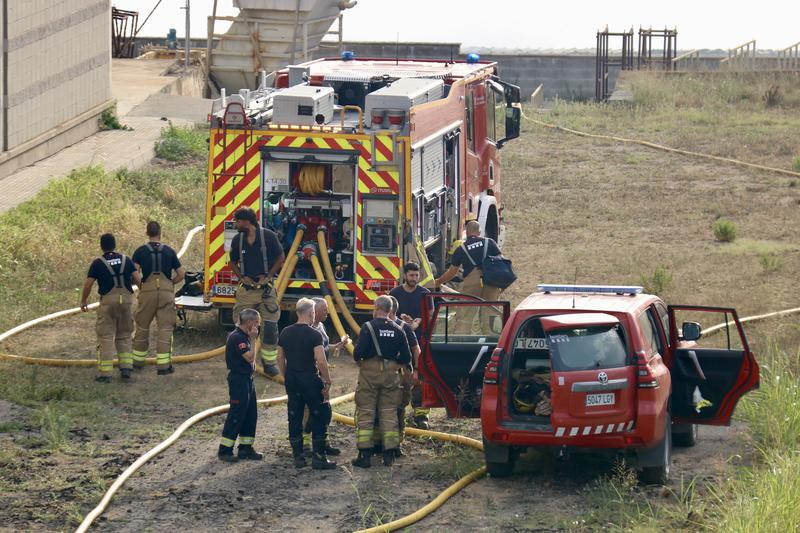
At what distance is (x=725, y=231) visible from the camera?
2127 cm

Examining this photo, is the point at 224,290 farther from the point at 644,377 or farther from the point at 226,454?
the point at 644,377

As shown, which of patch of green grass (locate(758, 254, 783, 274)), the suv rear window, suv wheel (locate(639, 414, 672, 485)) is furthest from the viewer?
patch of green grass (locate(758, 254, 783, 274))

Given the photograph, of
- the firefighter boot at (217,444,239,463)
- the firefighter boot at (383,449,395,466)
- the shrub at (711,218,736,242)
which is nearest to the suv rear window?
the firefighter boot at (383,449,395,466)

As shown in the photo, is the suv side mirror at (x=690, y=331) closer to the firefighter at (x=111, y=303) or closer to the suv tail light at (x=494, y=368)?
the suv tail light at (x=494, y=368)

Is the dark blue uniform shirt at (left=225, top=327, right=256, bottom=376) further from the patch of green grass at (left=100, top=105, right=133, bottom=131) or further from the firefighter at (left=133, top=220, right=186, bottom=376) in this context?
the patch of green grass at (left=100, top=105, right=133, bottom=131)

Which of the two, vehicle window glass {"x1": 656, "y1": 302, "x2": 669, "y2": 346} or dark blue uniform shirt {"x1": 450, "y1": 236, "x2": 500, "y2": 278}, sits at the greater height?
dark blue uniform shirt {"x1": 450, "y1": 236, "x2": 500, "y2": 278}

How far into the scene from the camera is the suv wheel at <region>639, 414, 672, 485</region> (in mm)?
9930

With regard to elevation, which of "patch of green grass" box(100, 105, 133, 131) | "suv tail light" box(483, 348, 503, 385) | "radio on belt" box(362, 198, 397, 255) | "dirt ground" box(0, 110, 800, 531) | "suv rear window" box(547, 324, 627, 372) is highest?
"patch of green grass" box(100, 105, 133, 131)

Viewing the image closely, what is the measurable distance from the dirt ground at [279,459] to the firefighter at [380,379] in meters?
0.22

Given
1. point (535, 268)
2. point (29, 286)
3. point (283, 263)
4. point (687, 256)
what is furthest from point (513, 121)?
point (29, 286)

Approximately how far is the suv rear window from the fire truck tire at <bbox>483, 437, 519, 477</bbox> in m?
0.86

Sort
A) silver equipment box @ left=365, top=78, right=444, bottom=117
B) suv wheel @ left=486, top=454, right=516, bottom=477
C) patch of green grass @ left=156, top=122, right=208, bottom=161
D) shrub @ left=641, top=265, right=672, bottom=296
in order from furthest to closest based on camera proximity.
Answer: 1. patch of green grass @ left=156, top=122, right=208, bottom=161
2. shrub @ left=641, top=265, right=672, bottom=296
3. silver equipment box @ left=365, top=78, right=444, bottom=117
4. suv wheel @ left=486, top=454, right=516, bottom=477

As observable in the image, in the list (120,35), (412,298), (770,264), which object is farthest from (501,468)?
(120,35)

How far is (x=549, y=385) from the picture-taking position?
1026cm
